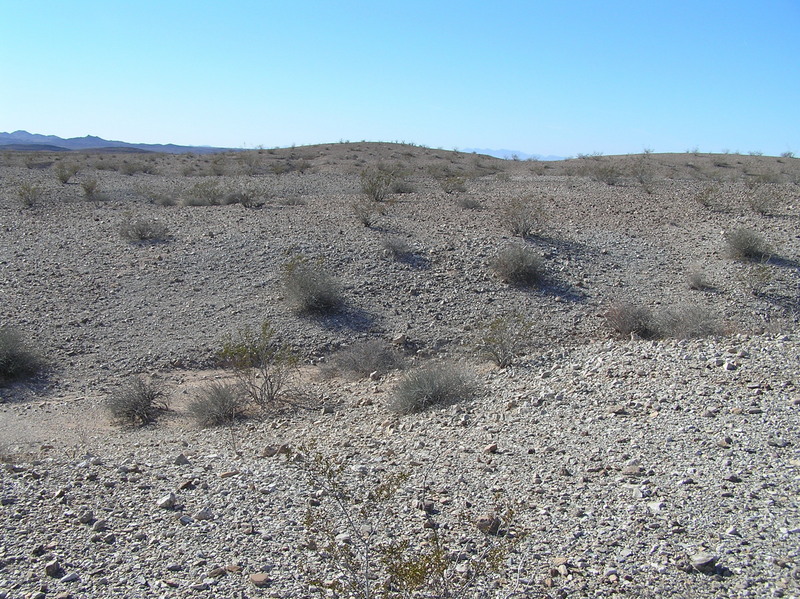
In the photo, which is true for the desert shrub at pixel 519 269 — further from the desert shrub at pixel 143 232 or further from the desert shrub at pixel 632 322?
the desert shrub at pixel 143 232

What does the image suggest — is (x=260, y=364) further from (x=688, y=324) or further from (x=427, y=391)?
(x=688, y=324)

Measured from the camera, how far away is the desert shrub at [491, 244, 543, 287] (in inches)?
473

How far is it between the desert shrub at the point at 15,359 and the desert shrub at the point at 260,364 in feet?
8.23

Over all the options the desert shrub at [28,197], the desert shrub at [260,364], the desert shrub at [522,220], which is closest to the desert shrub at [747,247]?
the desert shrub at [522,220]

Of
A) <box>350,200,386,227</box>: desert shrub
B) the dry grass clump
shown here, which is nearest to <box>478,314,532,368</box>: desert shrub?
the dry grass clump

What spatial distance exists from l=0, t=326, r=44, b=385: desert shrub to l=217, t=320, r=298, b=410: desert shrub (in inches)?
98.8

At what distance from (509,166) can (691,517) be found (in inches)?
1349

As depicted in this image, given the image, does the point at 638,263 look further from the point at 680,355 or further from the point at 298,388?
the point at 298,388

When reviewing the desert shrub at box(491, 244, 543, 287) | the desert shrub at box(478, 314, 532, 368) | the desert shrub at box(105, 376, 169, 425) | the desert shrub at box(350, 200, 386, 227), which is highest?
the desert shrub at box(350, 200, 386, 227)

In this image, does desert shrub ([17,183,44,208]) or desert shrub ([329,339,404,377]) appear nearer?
desert shrub ([329,339,404,377])

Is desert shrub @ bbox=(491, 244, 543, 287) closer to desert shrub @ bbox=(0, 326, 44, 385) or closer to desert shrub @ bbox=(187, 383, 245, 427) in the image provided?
desert shrub @ bbox=(187, 383, 245, 427)

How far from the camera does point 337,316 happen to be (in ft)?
35.6

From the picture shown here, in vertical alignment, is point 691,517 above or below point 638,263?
below

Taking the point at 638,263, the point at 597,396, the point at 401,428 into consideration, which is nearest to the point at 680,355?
the point at 597,396
